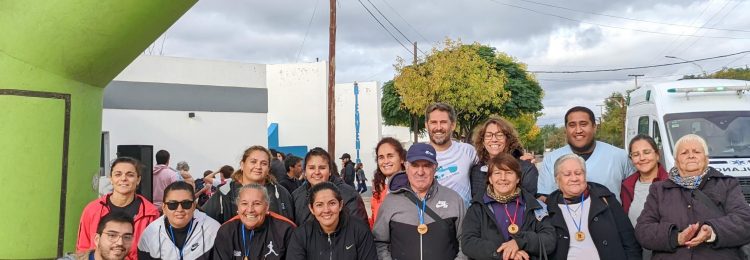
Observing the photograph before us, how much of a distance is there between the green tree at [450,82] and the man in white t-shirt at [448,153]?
1712 centimetres

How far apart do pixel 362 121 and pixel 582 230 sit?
83.8ft

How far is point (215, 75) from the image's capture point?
1703cm

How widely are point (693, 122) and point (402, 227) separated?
753 centimetres

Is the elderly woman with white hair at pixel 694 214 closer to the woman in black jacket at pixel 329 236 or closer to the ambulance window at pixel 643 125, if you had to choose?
the woman in black jacket at pixel 329 236

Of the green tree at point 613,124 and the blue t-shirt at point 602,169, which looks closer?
the blue t-shirt at point 602,169

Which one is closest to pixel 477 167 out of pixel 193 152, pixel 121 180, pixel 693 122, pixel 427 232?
pixel 427 232

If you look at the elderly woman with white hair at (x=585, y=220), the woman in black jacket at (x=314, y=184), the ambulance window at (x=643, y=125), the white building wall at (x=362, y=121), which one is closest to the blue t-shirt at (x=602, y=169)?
the elderly woman with white hair at (x=585, y=220)

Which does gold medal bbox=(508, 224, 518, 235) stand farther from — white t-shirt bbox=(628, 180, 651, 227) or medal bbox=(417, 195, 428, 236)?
white t-shirt bbox=(628, 180, 651, 227)

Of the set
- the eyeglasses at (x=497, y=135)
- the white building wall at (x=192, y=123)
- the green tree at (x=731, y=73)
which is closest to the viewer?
the eyeglasses at (x=497, y=135)

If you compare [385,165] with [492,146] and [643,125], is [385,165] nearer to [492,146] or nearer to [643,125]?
[492,146]

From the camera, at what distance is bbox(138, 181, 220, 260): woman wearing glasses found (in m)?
3.89

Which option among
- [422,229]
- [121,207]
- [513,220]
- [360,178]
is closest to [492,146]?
[513,220]

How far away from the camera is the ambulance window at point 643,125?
10758 mm

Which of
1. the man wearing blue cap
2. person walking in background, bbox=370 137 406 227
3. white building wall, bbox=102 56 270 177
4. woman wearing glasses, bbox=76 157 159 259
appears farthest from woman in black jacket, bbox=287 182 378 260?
white building wall, bbox=102 56 270 177
